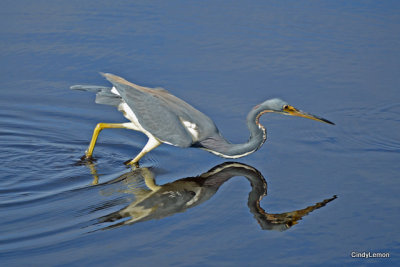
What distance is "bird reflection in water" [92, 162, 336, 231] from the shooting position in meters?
7.02

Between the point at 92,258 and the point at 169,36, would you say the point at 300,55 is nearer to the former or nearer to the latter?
the point at 169,36

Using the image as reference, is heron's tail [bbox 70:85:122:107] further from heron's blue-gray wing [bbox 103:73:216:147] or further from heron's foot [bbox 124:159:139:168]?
heron's foot [bbox 124:159:139:168]

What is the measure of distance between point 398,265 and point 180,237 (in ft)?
6.78

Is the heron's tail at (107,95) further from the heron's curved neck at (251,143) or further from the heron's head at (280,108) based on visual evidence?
the heron's head at (280,108)

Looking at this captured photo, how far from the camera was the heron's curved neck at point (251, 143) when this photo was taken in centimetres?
825

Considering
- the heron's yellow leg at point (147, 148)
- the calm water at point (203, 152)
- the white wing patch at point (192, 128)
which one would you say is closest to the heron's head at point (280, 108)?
the calm water at point (203, 152)

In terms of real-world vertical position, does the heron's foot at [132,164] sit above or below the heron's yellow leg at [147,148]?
below

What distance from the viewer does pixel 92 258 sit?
620 centimetres

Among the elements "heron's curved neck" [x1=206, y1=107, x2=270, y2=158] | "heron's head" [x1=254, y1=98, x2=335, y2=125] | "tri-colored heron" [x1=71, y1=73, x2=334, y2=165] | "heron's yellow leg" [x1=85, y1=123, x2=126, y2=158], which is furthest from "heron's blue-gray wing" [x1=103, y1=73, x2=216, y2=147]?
"heron's head" [x1=254, y1=98, x2=335, y2=125]

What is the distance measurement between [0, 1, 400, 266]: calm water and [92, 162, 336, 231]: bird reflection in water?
2 cm

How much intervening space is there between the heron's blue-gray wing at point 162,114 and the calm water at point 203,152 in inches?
14.8

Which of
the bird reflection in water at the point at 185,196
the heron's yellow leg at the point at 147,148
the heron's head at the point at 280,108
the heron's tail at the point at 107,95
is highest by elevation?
the heron's tail at the point at 107,95

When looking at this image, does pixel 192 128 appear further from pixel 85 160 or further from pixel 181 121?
pixel 85 160

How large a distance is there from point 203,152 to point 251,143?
752 mm
